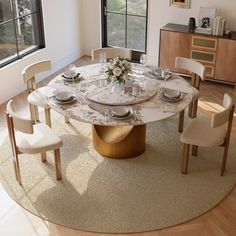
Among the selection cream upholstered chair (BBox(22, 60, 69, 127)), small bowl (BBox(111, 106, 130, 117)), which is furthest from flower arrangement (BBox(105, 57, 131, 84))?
cream upholstered chair (BBox(22, 60, 69, 127))

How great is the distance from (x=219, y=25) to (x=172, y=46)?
0.73 metres

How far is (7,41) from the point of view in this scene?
5844mm

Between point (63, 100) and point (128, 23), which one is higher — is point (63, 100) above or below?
below

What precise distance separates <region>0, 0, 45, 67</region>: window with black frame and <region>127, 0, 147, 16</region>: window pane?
1406mm

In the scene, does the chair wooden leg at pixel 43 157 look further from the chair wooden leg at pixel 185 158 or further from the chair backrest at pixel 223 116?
the chair backrest at pixel 223 116

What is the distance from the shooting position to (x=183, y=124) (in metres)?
5.19

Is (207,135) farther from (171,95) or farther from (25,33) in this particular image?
(25,33)

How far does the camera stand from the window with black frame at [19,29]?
225 inches

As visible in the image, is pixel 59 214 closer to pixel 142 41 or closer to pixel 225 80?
pixel 225 80

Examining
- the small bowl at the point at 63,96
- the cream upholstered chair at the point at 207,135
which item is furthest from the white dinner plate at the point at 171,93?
the small bowl at the point at 63,96

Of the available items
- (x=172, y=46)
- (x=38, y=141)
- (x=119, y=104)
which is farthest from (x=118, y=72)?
(x=172, y=46)

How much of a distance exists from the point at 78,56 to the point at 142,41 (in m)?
1.17

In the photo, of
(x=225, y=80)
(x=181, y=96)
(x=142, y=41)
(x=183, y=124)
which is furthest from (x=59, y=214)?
(x=142, y=41)

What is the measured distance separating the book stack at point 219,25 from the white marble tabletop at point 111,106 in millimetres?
1566
